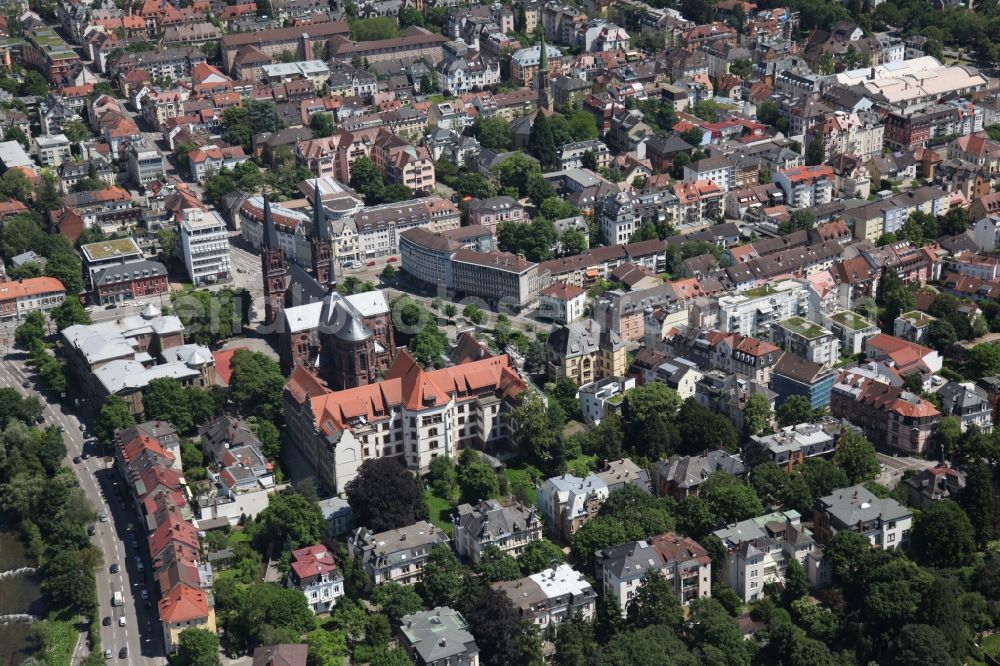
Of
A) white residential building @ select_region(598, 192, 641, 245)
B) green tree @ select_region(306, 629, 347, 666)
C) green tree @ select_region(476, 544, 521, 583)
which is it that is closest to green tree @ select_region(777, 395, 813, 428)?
green tree @ select_region(476, 544, 521, 583)

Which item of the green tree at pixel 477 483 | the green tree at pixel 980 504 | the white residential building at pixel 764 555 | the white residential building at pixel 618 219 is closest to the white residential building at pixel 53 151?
the white residential building at pixel 618 219

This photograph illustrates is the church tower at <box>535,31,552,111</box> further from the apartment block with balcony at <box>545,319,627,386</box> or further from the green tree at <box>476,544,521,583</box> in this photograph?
the green tree at <box>476,544,521,583</box>

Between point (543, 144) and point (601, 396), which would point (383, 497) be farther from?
point (543, 144)

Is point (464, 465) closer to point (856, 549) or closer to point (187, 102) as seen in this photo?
point (856, 549)

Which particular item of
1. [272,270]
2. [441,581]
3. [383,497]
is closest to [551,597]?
[441,581]

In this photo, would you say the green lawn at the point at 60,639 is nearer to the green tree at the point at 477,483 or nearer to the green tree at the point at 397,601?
the green tree at the point at 397,601

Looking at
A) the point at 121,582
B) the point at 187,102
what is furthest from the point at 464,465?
the point at 187,102
